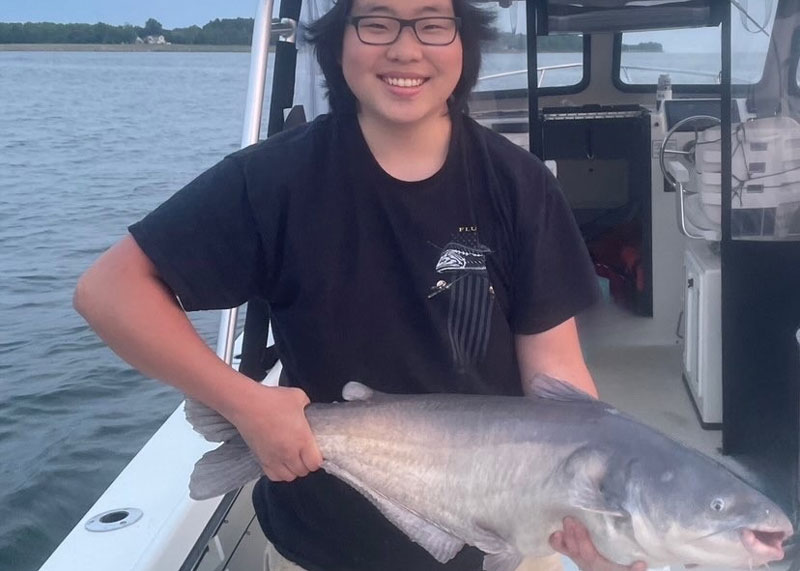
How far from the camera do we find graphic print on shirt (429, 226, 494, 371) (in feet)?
7.06

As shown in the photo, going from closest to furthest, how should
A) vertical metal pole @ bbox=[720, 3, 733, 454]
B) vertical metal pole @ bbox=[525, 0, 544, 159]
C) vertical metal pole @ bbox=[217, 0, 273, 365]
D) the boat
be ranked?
the boat
vertical metal pole @ bbox=[217, 0, 273, 365]
vertical metal pole @ bbox=[720, 3, 733, 454]
vertical metal pole @ bbox=[525, 0, 544, 159]

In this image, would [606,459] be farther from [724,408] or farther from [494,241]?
[724,408]

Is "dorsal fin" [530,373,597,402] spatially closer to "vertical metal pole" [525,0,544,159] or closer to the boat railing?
"vertical metal pole" [525,0,544,159]

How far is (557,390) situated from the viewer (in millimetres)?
2139

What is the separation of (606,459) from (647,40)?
574 cm

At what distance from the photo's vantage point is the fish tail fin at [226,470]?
6.98 feet

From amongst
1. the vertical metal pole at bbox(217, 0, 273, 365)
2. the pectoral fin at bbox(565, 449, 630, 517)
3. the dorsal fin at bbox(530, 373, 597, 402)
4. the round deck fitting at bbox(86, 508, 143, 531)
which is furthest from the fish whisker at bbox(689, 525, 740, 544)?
the vertical metal pole at bbox(217, 0, 273, 365)

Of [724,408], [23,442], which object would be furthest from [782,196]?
[23,442]

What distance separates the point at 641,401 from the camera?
17.3 feet

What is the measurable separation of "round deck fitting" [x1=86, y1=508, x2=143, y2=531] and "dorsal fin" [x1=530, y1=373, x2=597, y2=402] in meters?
1.66

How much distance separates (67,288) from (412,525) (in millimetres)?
10921

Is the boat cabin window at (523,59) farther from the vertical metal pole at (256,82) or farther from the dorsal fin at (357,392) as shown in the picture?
the dorsal fin at (357,392)

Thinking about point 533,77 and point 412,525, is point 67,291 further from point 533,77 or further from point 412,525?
point 412,525

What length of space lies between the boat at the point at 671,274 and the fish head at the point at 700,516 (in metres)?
1.23
